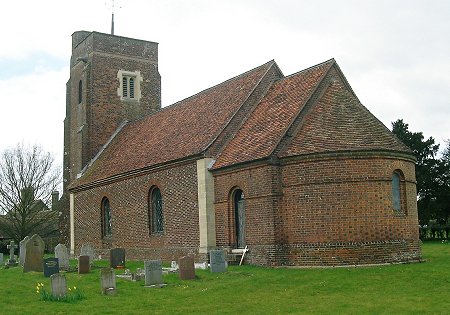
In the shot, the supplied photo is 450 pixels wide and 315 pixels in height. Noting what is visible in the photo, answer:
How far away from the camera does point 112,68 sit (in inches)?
1380

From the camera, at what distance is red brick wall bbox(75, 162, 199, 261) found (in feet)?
76.4

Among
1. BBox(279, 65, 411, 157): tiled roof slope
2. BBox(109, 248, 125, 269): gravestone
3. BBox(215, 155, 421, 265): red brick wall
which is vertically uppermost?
BBox(279, 65, 411, 157): tiled roof slope

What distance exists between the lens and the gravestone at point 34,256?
70.1 ft

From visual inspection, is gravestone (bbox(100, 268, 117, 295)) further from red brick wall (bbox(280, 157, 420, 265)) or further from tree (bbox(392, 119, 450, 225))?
tree (bbox(392, 119, 450, 225))

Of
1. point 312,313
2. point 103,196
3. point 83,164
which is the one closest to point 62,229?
point 83,164

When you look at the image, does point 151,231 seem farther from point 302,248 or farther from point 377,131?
point 377,131

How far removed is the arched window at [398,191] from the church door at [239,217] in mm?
5485

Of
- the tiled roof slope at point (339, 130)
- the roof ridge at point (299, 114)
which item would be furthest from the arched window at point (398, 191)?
the roof ridge at point (299, 114)

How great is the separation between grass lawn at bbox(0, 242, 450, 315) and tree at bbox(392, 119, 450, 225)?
26.9 metres

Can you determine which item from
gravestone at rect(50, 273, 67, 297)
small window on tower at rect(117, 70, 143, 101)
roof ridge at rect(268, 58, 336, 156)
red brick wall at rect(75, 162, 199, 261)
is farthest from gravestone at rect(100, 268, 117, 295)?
small window on tower at rect(117, 70, 143, 101)

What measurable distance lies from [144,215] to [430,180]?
27.0 m

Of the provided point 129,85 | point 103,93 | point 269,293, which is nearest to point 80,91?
point 103,93

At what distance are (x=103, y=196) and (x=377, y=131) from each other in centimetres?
1548

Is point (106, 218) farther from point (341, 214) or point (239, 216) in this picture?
point (341, 214)
